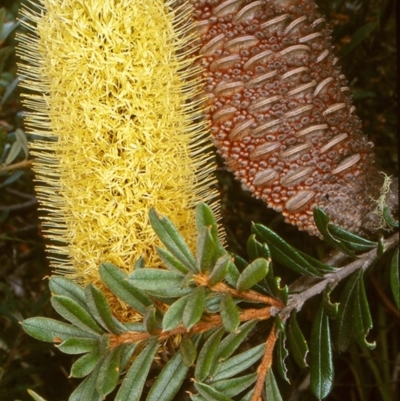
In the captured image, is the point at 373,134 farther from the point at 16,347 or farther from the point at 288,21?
the point at 16,347

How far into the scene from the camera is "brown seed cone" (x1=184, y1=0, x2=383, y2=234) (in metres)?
0.58

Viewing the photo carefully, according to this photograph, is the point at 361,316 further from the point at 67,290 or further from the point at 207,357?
the point at 67,290

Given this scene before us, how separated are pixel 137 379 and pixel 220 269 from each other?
13 centimetres

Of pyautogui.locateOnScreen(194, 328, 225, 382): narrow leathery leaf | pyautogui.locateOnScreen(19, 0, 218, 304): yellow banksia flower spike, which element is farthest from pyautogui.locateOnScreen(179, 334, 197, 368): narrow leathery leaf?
pyautogui.locateOnScreen(19, 0, 218, 304): yellow banksia flower spike

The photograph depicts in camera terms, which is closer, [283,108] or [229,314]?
[229,314]

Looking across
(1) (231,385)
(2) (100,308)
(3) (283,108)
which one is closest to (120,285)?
(2) (100,308)

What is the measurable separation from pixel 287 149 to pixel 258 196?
0.19 feet

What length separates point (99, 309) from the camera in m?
0.51

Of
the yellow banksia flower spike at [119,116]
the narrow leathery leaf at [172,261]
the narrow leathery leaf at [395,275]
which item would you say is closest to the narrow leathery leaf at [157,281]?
the narrow leathery leaf at [172,261]

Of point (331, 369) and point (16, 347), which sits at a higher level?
point (16, 347)

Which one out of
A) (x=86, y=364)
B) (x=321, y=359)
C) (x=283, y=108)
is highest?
(x=283, y=108)

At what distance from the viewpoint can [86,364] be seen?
50 cm

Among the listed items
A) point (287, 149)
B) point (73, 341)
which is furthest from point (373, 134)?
point (73, 341)

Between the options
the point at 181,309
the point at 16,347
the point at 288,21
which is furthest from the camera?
the point at 16,347
